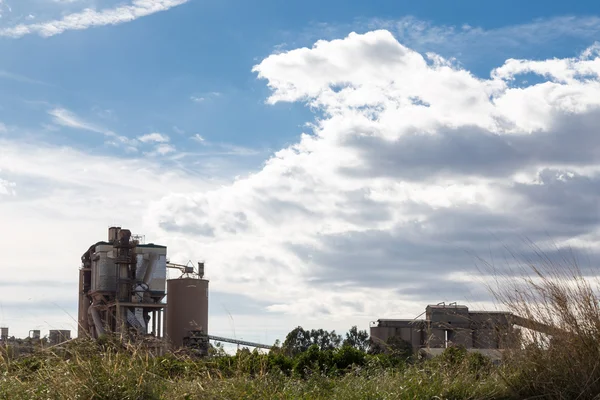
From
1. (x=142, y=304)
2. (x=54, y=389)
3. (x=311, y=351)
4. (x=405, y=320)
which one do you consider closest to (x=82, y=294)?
(x=142, y=304)

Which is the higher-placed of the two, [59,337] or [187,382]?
[59,337]

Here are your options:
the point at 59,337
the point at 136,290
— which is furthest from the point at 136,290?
the point at 59,337

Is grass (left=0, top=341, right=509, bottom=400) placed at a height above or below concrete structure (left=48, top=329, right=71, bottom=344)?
below

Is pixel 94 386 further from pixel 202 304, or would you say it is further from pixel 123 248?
pixel 202 304

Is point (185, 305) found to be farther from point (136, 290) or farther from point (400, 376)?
point (400, 376)

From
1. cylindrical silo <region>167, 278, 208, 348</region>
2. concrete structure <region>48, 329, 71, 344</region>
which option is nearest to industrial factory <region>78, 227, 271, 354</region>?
cylindrical silo <region>167, 278, 208, 348</region>

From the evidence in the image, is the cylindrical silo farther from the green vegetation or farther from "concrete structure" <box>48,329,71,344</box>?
the green vegetation


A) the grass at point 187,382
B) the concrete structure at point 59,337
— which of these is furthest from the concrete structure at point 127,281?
the grass at point 187,382

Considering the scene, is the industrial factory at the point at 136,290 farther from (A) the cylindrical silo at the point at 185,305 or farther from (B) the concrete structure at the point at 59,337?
(B) the concrete structure at the point at 59,337

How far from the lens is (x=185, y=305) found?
5391cm

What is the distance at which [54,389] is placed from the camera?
24.8ft

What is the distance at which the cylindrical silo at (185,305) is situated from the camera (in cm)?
5359

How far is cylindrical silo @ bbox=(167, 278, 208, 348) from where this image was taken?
53594 mm

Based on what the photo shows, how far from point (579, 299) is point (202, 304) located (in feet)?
155
